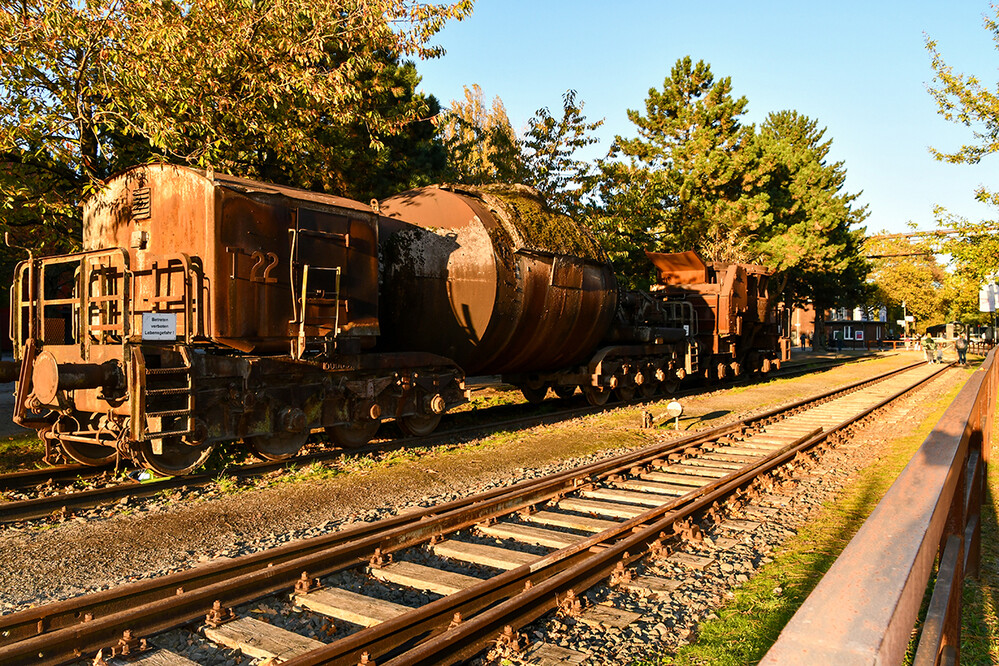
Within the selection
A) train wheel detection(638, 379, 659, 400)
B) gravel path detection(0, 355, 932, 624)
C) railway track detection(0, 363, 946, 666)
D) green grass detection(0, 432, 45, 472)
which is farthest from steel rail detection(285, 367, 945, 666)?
train wheel detection(638, 379, 659, 400)

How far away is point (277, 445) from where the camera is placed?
955 centimetres

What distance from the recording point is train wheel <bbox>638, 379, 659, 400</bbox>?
17.7 meters

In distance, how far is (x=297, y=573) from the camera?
5.25 m

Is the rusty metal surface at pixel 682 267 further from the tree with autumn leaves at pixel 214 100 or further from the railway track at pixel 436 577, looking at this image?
the railway track at pixel 436 577

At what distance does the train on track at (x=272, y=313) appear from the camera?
8.25m

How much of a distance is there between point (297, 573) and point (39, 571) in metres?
2.18

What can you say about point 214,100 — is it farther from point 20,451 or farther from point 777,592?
point 777,592

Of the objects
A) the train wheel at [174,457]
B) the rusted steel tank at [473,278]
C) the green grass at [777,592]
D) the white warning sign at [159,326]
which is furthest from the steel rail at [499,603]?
the rusted steel tank at [473,278]

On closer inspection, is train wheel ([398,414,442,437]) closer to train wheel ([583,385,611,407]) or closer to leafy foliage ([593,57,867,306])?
train wheel ([583,385,611,407])

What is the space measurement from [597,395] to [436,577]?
11.0 metres

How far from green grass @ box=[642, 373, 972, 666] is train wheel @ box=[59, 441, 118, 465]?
7.56 m

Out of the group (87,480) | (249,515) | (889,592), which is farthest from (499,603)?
(87,480)

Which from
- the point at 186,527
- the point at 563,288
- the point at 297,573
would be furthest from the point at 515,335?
the point at 297,573

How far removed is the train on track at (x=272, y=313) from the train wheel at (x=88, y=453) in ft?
0.07
